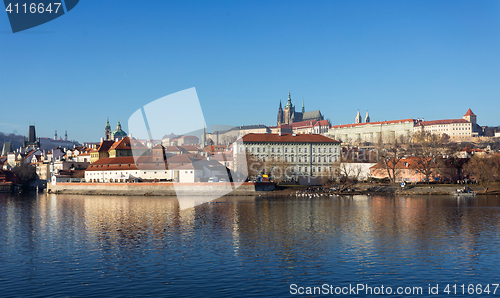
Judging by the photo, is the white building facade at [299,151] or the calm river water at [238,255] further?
the white building facade at [299,151]

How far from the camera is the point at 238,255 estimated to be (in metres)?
24.1

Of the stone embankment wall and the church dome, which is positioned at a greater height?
the church dome

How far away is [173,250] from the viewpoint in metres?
25.4

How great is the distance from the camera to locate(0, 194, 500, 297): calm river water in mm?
18828

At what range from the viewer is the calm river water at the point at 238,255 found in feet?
61.8

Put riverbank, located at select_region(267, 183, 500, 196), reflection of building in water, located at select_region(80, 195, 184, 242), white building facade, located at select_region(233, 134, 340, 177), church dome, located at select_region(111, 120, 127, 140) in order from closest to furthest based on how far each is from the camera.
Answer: reflection of building in water, located at select_region(80, 195, 184, 242) → riverbank, located at select_region(267, 183, 500, 196) → white building facade, located at select_region(233, 134, 340, 177) → church dome, located at select_region(111, 120, 127, 140)

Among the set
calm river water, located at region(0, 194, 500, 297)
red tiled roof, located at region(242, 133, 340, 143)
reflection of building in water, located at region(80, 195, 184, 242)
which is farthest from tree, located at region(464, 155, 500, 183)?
reflection of building in water, located at region(80, 195, 184, 242)

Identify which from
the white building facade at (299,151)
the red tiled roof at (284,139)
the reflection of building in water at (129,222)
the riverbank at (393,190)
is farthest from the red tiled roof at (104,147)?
the reflection of building in water at (129,222)

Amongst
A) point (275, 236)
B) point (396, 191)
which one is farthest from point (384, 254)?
point (396, 191)

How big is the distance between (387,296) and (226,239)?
13.5 m

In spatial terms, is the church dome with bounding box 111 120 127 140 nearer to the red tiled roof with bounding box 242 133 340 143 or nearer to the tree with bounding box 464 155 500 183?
the red tiled roof with bounding box 242 133 340 143

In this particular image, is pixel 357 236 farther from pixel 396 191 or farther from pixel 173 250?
pixel 396 191

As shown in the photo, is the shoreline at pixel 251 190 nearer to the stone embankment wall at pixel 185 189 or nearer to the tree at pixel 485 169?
the stone embankment wall at pixel 185 189

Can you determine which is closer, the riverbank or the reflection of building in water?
the reflection of building in water
